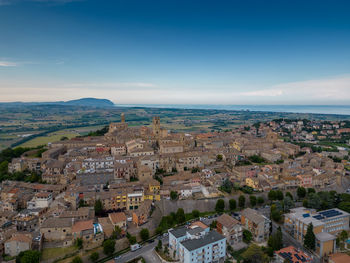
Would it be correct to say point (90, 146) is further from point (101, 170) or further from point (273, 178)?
point (273, 178)

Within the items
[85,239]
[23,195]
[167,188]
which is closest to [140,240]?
[85,239]

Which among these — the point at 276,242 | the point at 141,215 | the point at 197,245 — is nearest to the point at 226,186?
the point at 276,242

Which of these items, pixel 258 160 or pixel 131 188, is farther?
pixel 258 160

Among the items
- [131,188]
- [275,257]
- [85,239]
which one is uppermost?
[131,188]

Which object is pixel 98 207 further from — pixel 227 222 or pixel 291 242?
pixel 291 242

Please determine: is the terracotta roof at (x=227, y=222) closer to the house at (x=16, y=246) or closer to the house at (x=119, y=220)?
the house at (x=119, y=220)

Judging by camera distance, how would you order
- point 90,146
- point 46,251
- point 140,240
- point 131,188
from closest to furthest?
1. point 46,251
2. point 140,240
3. point 131,188
4. point 90,146

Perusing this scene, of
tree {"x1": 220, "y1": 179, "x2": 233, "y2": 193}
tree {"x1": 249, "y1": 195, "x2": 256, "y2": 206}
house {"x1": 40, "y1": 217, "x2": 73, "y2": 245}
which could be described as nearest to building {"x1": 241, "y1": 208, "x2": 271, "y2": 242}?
tree {"x1": 249, "y1": 195, "x2": 256, "y2": 206}

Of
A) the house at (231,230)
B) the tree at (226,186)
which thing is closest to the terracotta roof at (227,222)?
the house at (231,230)
